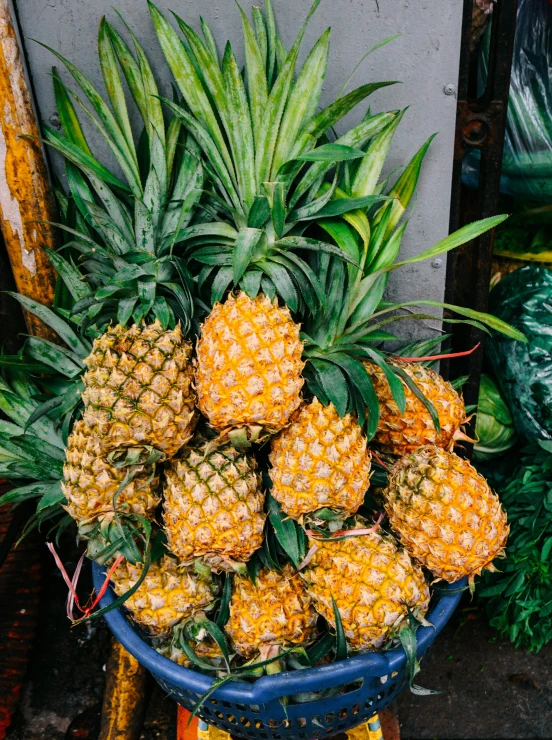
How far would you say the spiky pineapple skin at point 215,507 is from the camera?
1.40 m

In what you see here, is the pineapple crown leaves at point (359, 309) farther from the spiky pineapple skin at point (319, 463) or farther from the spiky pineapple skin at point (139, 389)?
the spiky pineapple skin at point (139, 389)

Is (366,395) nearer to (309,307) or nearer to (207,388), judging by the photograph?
(309,307)

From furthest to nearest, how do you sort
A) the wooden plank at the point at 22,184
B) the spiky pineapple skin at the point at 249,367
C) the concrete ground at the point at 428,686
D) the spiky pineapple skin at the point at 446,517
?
the concrete ground at the point at 428,686, the wooden plank at the point at 22,184, the spiky pineapple skin at the point at 446,517, the spiky pineapple skin at the point at 249,367

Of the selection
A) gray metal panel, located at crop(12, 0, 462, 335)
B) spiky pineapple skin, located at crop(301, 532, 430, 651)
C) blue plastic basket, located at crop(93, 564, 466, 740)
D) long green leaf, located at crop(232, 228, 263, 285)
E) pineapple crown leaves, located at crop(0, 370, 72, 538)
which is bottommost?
blue plastic basket, located at crop(93, 564, 466, 740)

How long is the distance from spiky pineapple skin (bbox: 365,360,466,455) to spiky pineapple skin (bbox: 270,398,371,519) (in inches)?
8.7

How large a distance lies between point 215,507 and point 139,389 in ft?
1.03

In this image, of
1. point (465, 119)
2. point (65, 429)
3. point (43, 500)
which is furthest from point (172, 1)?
point (43, 500)

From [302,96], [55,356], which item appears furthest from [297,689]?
[302,96]

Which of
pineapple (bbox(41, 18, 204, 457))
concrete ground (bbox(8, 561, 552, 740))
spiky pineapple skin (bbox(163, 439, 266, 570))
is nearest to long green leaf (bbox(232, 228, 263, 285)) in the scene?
pineapple (bbox(41, 18, 204, 457))

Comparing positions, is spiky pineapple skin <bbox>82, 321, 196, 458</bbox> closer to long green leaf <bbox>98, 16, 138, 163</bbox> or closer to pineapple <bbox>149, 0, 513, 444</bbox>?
pineapple <bbox>149, 0, 513, 444</bbox>

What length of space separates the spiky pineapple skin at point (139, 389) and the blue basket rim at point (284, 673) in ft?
1.65

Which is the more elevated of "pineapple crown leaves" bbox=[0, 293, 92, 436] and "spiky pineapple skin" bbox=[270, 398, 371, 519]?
"pineapple crown leaves" bbox=[0, 293, 92, 436]

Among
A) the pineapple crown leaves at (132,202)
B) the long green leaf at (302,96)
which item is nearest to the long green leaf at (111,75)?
the pineapple crown leaves at (132,202)

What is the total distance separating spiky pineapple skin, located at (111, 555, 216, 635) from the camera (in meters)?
1.51
